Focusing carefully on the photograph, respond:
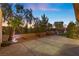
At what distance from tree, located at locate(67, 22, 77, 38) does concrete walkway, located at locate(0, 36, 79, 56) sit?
0.04 m

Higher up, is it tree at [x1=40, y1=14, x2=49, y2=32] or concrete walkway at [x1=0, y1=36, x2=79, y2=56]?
tree at [x1=40, y1=14, x2=49, y2=32]

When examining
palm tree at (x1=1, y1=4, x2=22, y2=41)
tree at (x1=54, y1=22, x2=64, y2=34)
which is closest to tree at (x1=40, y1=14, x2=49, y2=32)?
tree at (x1=54, y1=22, x2=64, y2=34)

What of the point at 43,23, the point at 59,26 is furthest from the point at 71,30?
the point at 43,23

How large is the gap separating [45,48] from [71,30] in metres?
0.28

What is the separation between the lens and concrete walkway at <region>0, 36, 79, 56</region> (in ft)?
4.75

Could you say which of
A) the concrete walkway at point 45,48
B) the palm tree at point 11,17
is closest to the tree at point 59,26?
the concrete walkway at point 45,48

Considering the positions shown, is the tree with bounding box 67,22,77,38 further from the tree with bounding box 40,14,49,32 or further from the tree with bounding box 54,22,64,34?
the tree with bounding box 40,14,49,32

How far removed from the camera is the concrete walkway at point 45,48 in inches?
57.1

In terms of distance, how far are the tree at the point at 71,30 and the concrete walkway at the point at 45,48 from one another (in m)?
0.04

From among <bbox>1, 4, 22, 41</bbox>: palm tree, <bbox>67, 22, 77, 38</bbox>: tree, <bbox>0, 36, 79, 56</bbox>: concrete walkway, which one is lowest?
<bbox>0, 36, 79, 56</bbox>: concrete walkway

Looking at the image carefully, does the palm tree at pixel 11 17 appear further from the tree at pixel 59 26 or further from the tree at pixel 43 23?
the tree at pixel 59 26

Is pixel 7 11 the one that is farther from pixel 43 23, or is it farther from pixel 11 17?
pixel 43 23

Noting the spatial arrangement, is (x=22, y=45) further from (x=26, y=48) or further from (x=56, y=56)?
(x=56, y=56)

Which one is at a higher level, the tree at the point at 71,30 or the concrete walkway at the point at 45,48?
the tree at the point at 71,30
